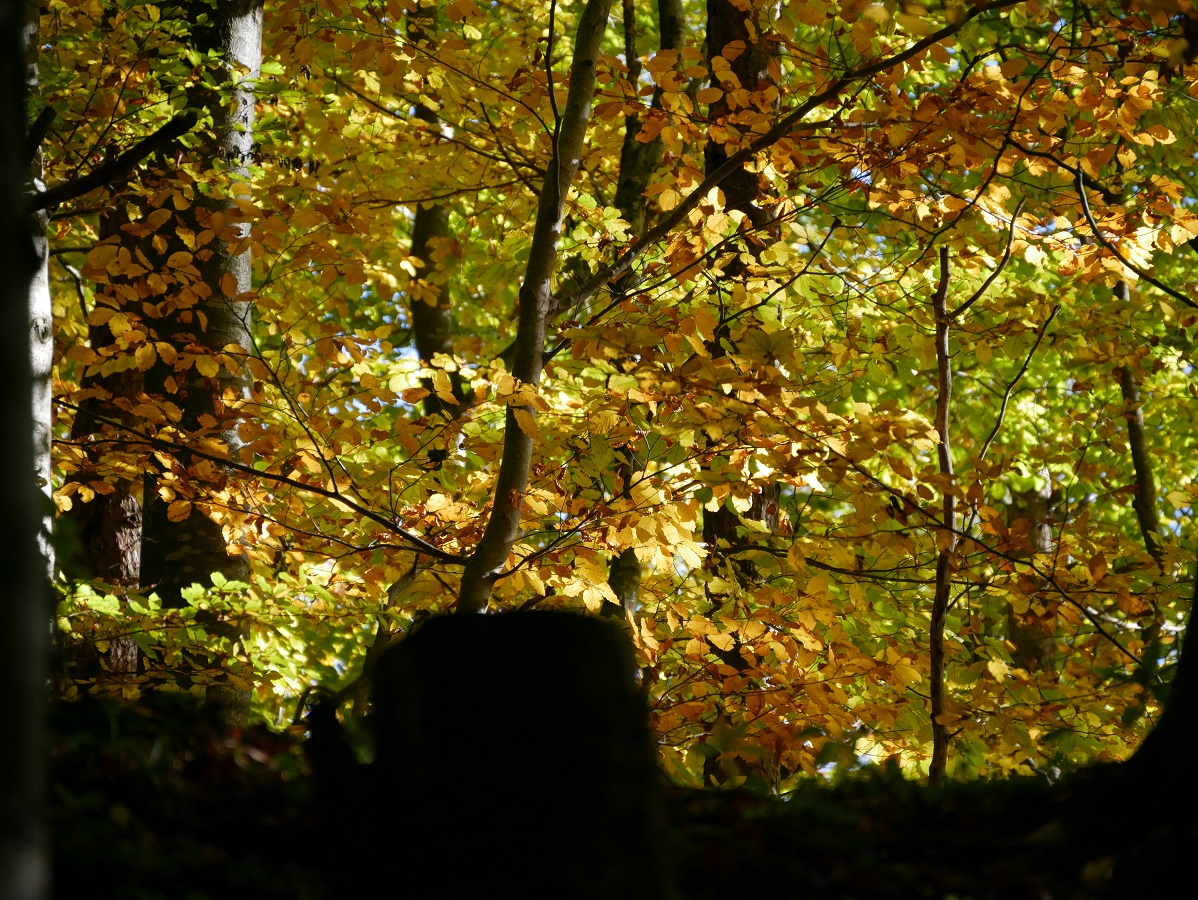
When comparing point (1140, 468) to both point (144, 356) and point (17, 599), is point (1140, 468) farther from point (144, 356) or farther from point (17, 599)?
point (17, 599)

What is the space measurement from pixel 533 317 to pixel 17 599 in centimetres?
319

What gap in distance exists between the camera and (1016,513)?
11.9m

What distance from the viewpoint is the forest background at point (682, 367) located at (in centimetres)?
397

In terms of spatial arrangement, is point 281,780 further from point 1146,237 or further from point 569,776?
point 1146,237

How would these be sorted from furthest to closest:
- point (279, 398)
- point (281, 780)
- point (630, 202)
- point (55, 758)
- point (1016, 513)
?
point (1016, 513) < point (630, 202) < point (279, 398) < point (281, 780) < point (55, 758)

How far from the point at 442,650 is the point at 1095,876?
46.9 inches

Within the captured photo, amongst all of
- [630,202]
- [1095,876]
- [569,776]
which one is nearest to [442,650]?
[569,776]

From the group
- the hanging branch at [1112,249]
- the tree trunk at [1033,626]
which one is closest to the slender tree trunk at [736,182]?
the hanging branch at [1112,249]

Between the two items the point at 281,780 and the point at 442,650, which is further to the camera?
the point at 281,780

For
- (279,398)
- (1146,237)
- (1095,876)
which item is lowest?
(1095,876)

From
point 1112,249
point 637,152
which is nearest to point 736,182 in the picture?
point 637,152

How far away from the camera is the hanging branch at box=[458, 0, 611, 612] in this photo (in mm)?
3969

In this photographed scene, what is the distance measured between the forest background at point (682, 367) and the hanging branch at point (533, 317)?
0.02 metres

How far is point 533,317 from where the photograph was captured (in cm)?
402
